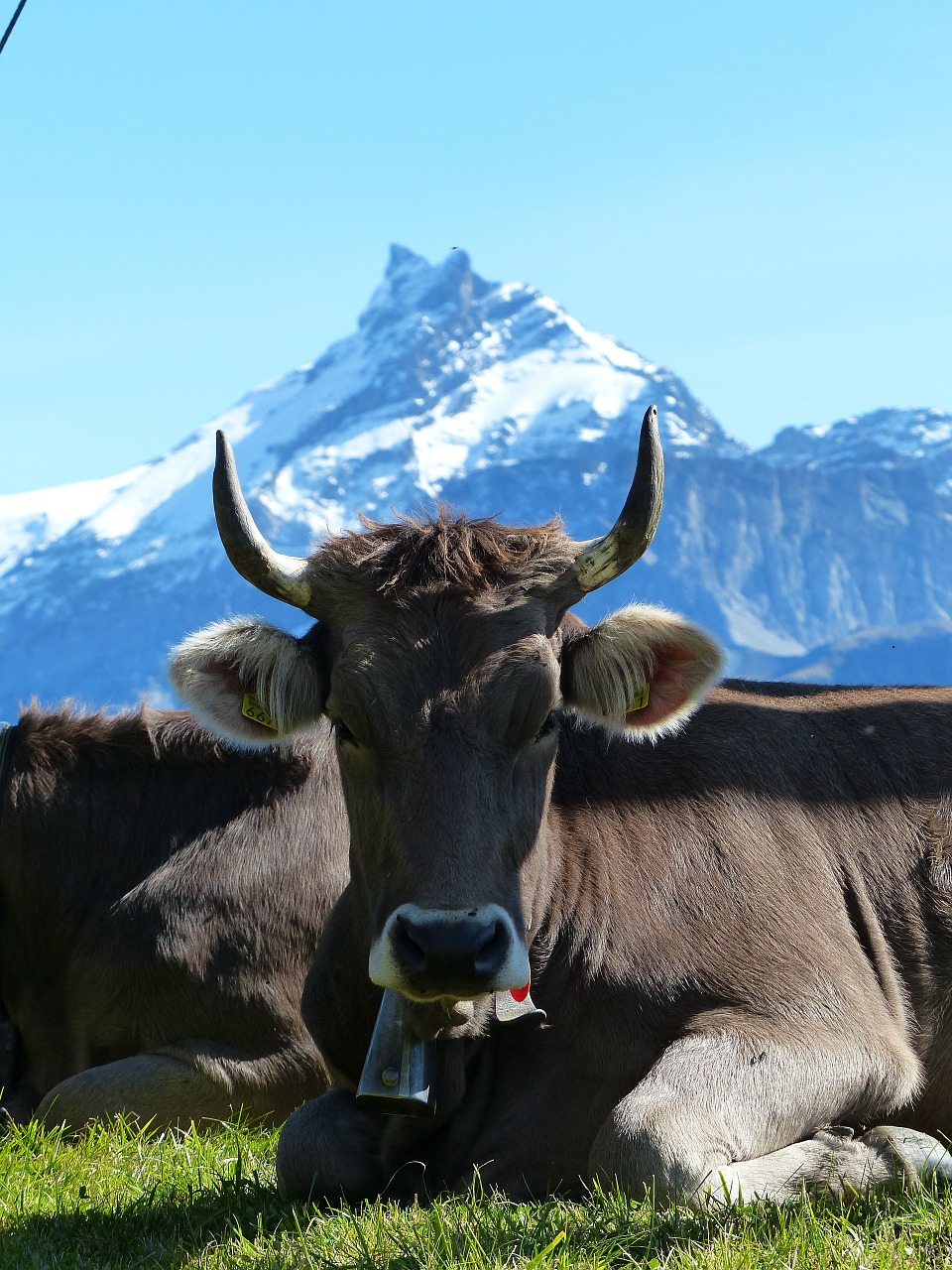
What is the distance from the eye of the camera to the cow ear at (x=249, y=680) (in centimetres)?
618

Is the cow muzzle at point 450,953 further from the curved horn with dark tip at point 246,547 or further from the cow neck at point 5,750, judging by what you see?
the cow neck at point 5,750

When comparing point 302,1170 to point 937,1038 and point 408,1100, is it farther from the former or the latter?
point 937,1038

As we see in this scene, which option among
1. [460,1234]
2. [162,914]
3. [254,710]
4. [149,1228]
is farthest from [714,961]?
[162,914]

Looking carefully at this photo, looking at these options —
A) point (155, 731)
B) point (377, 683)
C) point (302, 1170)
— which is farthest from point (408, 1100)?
point (155, 731)

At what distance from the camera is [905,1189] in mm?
5301

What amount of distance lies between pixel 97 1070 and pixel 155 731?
80.5 inches

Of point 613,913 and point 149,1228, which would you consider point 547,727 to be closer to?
point 613,913

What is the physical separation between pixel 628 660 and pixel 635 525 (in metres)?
0.60

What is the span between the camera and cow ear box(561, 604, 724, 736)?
6.26 meters

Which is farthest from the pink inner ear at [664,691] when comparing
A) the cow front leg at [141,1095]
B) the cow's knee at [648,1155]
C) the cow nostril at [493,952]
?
the cow front leg at [141,1095]

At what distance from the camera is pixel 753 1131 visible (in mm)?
5402

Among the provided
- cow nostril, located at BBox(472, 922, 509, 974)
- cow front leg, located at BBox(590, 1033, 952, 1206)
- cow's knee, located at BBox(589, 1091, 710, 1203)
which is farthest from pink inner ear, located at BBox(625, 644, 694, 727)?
cow's knee, located at BBox(589, 1091, 710, 1203)

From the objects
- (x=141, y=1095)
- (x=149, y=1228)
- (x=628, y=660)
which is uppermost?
(x=628, y=660)

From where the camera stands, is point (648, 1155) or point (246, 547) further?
point (246, 547)
